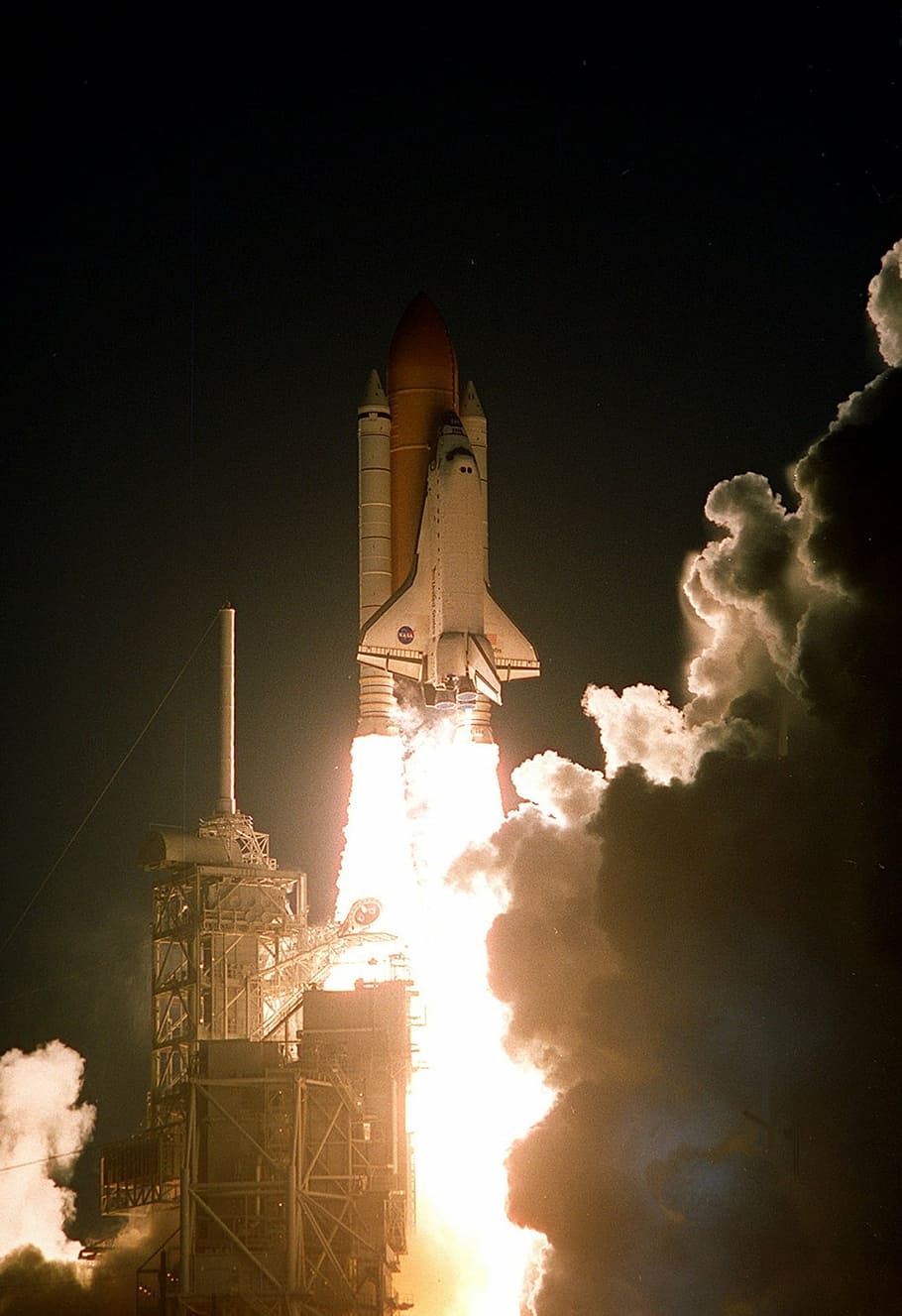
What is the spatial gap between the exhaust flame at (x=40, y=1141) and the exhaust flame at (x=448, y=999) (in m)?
10.8

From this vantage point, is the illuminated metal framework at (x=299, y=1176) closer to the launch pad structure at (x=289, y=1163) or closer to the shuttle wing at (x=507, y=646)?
the launch pad structure at (x=289, y=1163)

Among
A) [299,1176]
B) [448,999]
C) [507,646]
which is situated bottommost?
[299,1176]

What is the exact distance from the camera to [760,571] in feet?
189

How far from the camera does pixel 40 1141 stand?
75500mm

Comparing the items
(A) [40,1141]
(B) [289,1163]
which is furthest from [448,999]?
(A) [40,1141]

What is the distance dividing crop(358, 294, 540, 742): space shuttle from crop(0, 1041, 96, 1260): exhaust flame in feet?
52.0

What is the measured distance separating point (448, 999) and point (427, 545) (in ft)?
33.4

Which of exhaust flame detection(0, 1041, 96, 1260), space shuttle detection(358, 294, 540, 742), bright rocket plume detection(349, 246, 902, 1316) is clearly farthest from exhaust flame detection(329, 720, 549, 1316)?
exhaust flame detection(0, 1041, 96, 1260)

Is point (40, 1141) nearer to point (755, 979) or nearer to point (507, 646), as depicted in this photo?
point (507, 646)

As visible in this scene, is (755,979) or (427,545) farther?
(427,545)

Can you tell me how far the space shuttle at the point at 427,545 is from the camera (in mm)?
63906

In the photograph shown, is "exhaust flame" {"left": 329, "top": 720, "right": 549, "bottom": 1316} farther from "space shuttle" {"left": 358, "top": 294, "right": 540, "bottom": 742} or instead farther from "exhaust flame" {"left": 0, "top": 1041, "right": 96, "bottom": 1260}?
"exhaust flame" {"left": 0, "top": 1041, "right": 96, "bottom": 1260}

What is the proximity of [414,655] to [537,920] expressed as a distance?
9178 mm

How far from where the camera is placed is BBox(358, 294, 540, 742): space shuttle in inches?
2516
